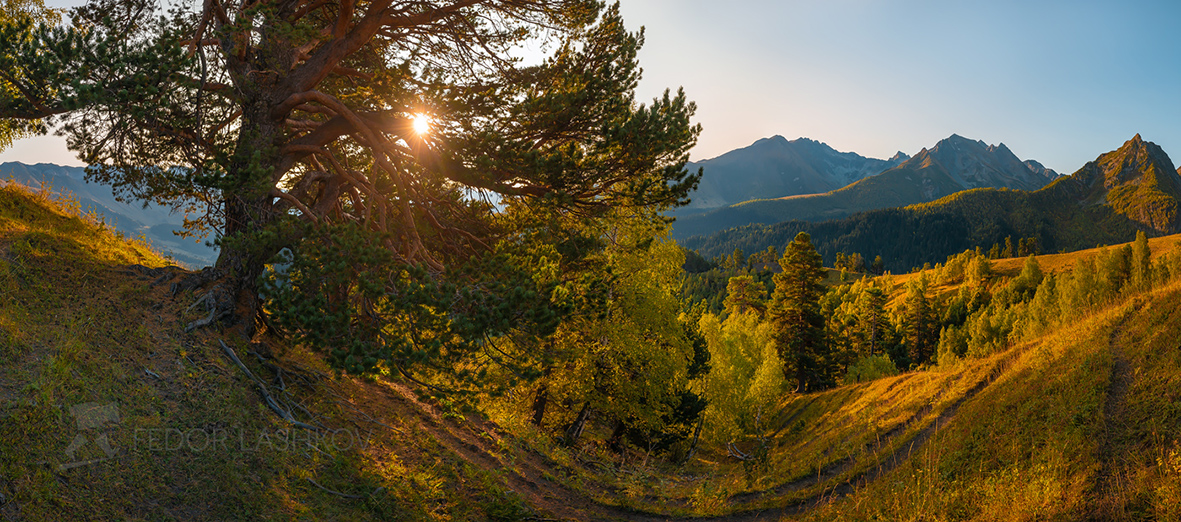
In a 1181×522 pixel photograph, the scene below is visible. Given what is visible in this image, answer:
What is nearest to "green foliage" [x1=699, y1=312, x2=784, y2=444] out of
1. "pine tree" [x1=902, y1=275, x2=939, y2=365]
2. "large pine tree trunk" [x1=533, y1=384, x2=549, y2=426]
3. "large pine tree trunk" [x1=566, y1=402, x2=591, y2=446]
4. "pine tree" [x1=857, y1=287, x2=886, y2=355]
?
"large pine tree trunk" [x1=566, y1=402, x2=591, y2=446]

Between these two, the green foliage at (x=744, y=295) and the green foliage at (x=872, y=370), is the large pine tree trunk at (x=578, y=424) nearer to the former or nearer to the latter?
the green foliage at (x=872, y=370)

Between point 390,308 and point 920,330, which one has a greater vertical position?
point 390,308

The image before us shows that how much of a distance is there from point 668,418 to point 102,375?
17.9 metres

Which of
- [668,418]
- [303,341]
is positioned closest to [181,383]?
[303,341]

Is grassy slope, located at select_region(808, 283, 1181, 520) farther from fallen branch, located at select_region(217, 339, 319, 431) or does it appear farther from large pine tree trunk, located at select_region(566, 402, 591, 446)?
large pine tree trunk, located at select_region(566, 402, 591, 446)

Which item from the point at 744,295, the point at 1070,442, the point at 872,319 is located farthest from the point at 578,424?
the point at 872,319

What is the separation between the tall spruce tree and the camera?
136 feet

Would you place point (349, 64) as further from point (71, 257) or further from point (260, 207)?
point (71, 257)

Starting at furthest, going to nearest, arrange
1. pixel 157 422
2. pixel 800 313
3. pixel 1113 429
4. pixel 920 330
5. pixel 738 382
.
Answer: pixel 920 330 → pixel 800 313 → pixel 738 382 → pixel 1113 429 → pixel 157 422

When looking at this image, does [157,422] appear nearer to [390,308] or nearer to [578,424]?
[390,308]

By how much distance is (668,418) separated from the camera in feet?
68.4

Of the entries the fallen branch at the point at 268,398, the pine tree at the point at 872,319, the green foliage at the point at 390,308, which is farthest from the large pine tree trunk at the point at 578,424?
the pine tree at the point at 872,319

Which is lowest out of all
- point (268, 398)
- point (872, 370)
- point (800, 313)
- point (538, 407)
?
point (872, 370)

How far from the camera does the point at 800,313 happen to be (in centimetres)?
4172
